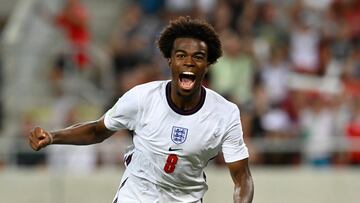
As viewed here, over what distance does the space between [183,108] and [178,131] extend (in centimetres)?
17

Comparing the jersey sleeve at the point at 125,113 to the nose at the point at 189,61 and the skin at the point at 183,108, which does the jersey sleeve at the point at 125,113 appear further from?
the nose at the point at 189,61

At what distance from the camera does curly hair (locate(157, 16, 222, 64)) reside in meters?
7.52

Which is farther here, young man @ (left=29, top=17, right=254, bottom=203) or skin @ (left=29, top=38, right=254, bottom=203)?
young man @ (left=29, top=17, right=254, bottom=203)

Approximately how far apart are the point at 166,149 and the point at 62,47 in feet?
24.3

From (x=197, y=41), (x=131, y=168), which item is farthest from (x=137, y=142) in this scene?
(x=197, y=41)

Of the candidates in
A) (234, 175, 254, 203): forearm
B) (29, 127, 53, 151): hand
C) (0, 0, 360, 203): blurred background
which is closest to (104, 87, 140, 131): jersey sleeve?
(29, 127, 53, 151): hand

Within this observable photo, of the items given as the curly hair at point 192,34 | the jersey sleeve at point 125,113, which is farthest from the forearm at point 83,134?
the curly hair at point 192,34

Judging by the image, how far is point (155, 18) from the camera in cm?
1489

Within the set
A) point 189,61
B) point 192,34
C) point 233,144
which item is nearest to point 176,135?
point 233,144

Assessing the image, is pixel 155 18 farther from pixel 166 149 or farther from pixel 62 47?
pixel 166 149

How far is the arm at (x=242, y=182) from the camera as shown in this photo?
24.6 feet

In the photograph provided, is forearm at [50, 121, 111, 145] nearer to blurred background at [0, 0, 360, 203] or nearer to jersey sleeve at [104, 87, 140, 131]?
jersey sleeve at [104, 87, 140, 131]

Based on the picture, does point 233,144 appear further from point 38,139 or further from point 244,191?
point 38,139

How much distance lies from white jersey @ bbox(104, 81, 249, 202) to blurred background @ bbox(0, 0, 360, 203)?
5.11 metres
